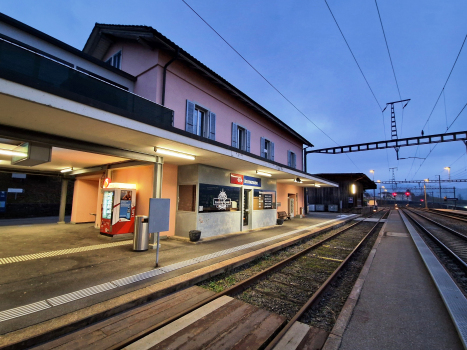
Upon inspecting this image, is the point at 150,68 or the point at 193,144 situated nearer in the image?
the point at 193,144

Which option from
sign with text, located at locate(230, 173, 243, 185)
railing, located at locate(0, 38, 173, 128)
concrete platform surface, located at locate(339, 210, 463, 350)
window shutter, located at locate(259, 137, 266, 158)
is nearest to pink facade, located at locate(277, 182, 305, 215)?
window shutter, located at locate(259, 137, 266, 158)

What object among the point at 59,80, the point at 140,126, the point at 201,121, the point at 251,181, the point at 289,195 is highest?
the point at 201,121

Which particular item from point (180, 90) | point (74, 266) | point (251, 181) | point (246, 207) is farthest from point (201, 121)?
point (74, 266)

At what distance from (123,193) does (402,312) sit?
31.5 ft

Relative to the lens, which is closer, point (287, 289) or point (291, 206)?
point (287, 289)

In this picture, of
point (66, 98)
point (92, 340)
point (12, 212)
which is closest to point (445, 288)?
point (92, 340)

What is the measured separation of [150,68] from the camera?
10016mm

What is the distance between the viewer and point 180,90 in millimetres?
10508

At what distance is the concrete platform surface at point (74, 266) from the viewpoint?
3.71 m

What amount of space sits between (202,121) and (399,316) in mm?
10674

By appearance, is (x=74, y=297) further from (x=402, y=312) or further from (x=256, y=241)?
(x=256, y=241)

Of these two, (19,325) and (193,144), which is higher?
(193,144)

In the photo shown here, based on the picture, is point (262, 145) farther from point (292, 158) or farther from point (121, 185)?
point (121, 185)

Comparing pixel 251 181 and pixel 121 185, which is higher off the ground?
pixel 251 181
